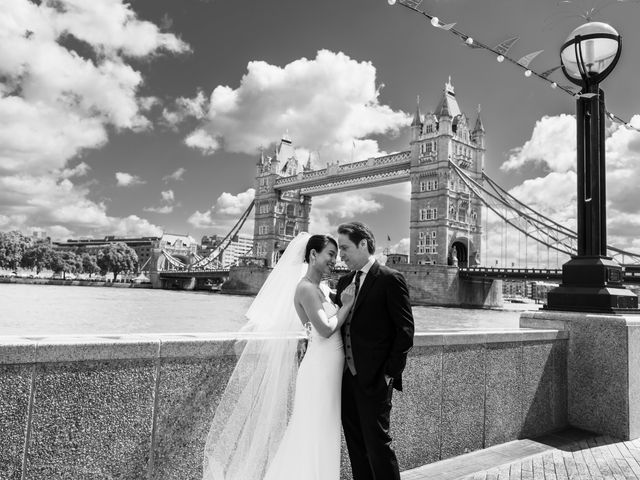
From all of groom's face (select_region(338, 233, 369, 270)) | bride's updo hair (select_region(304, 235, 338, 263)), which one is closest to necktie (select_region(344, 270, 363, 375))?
groom's face (select_region(338, 233, 369, 270))

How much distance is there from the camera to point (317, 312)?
7.58 ft

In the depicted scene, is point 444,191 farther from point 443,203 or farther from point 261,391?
point 261,391

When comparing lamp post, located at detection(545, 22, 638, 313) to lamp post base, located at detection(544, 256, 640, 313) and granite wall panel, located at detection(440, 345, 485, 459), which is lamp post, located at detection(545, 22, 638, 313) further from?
granite wall panel, located at detection(440, 345, 485, 459)

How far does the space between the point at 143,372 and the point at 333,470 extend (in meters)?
0.97

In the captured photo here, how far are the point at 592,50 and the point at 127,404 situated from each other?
14.5 ft

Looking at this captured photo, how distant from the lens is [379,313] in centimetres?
230

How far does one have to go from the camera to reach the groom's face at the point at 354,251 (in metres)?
2.37

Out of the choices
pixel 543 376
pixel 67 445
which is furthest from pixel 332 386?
pixel 543 376

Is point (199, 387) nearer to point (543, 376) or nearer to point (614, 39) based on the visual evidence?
point (543, 376)

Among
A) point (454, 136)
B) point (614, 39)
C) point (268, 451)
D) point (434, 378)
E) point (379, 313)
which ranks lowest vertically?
point (268, 451)

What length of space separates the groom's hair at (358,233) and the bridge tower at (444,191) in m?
46.7

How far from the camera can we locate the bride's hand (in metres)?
2.41

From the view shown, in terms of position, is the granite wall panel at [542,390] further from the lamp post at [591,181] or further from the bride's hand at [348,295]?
the bride's hand at [348,295]

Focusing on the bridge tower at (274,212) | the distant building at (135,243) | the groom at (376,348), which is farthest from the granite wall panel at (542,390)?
the distant building at (135,243)
